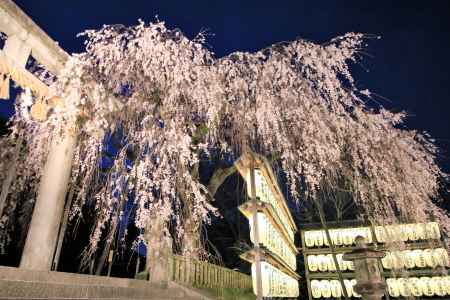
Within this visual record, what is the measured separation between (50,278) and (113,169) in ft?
7.26

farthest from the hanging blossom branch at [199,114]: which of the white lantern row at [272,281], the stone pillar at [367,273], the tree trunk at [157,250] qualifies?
the white lantern row at [272,281]

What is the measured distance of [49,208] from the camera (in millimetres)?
5867

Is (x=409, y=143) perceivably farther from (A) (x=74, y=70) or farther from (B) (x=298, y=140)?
(A) (x=74, y=70)

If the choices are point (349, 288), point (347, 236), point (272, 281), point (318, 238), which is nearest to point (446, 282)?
point (349, 288)

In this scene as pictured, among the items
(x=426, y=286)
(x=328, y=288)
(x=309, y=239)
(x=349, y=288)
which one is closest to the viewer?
(x=426, y=286)

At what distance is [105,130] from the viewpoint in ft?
22.0

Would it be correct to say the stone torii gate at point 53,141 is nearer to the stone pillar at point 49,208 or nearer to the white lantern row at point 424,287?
the stone pillar at point 49,208

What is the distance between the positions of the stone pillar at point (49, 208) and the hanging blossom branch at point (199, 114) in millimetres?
402

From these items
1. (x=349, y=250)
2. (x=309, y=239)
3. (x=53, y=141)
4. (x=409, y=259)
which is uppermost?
(x=53, y=141)

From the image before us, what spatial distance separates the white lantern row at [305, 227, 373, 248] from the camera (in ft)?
54.0

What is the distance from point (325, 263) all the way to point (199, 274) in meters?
10.9

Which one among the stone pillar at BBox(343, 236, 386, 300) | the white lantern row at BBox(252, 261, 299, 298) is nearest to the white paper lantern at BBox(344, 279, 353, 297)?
the white lantern row at BBox(252, 261, 299, 298)

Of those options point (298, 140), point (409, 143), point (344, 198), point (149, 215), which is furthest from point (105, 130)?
point (344, 198)

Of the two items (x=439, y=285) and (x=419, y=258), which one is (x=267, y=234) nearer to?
(x=419, y=258)
